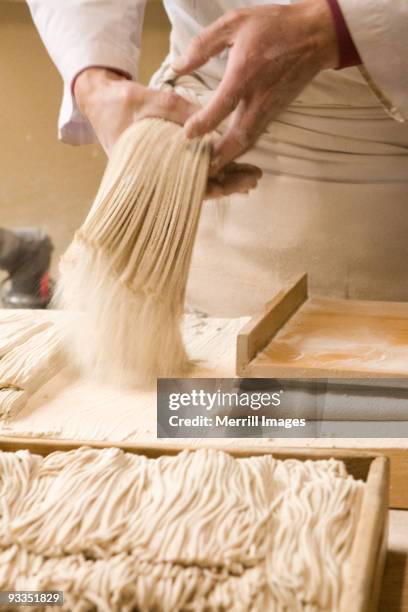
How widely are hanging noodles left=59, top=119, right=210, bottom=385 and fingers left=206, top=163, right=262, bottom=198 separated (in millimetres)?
43

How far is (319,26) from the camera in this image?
33.6 inches

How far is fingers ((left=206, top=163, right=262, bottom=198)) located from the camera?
0.94m

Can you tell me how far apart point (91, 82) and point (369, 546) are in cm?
62

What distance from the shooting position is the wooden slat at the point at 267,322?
833mm

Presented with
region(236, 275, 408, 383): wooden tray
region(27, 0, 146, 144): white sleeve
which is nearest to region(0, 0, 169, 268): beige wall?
region(27, 0, 146, 144): white sleeve

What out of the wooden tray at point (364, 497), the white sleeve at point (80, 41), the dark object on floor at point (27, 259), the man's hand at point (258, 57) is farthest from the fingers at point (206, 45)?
the wooden tray at point (364, 497)

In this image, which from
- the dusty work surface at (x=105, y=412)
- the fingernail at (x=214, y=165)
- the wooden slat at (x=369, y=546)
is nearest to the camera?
the wooden slat at (x=369, y=546)

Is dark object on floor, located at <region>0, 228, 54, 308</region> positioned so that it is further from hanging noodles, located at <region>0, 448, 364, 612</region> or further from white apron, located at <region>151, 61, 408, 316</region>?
hanging noodles, located at <region>0, 448, 364, 612</region>

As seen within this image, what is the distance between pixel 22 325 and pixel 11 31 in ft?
1.02

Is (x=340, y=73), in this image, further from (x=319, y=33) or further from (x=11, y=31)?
(x=11, y=31)

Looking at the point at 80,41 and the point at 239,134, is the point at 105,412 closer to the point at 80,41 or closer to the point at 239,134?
the point at 239,134

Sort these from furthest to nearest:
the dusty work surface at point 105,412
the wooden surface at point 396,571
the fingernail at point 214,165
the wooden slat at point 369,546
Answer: the fingernail at point 214,165 < the dusty work surface at point 105,412 < the wooden surface at point 396,571 < the wooden slat at point 369,546

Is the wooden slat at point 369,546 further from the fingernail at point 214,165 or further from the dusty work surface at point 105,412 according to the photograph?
the fingernail at point 214,165

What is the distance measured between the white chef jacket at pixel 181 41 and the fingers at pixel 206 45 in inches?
1.0
